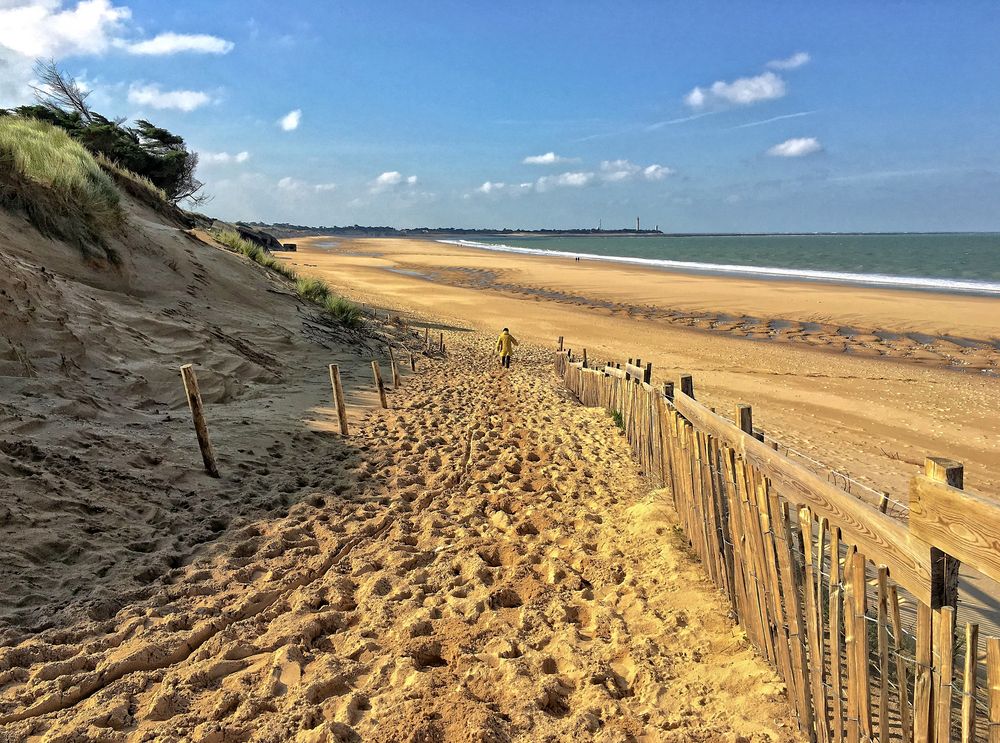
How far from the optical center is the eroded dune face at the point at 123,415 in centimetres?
416

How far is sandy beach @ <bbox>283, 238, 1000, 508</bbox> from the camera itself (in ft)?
31.4

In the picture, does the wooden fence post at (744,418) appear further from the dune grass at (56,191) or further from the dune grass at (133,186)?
the dune grass at (133,186)

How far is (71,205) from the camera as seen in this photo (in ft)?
34.5

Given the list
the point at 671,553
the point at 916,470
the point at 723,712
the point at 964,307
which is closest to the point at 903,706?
the point at 723,712

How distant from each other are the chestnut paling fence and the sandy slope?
33cm

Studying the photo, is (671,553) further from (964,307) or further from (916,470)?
(964,307)

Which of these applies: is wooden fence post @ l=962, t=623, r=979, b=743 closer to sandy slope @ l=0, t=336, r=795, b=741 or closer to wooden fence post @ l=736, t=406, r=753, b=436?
sandy slope @ l=0, t=336, r=795, b=741

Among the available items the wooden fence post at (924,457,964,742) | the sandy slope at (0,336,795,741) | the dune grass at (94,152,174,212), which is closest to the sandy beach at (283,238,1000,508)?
the sandy slope at (0,336,795,741)

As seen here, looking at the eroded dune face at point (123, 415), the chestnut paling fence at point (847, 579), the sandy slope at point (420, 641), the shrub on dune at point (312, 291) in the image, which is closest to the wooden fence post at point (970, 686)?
the chestnut paling fence at point (847, 579)

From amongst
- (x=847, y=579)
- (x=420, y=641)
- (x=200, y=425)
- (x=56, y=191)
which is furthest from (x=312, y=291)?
(x=847, y=579)

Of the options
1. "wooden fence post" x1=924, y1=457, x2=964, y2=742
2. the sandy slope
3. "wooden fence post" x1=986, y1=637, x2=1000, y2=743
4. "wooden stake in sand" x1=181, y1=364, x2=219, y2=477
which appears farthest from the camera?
"wooden stake in sand" x1=181, y1=364, x2=219, y2=477

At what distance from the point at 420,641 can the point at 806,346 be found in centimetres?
1816

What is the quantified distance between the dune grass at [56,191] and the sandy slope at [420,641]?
7920 millimetres

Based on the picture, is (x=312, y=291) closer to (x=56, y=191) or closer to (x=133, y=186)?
(x=133, y=186)
